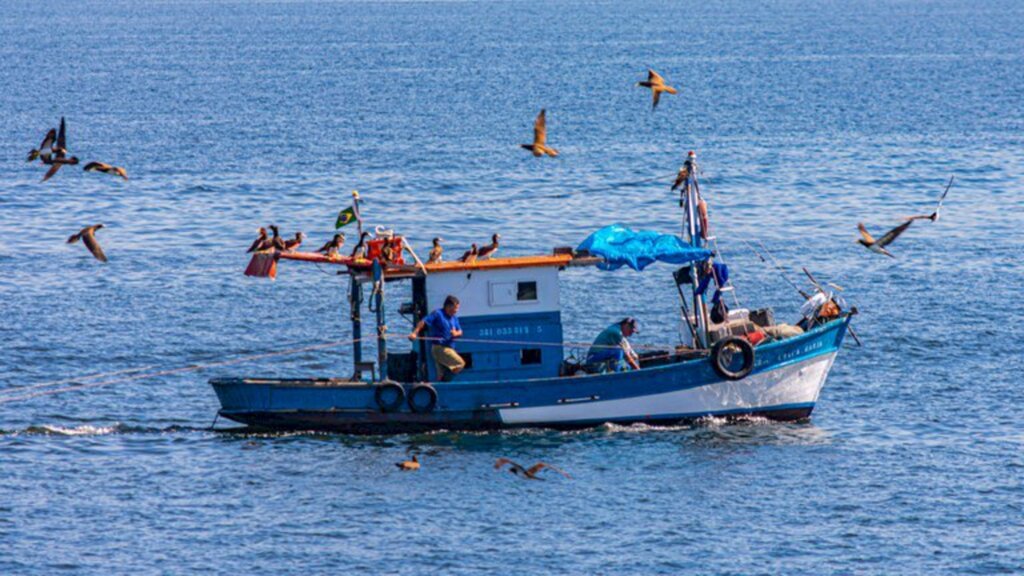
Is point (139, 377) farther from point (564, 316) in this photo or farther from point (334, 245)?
point (564, 316)

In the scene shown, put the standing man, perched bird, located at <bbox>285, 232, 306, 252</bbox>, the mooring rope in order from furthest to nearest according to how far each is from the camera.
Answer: the mooring rope
the standing man
perched bird, located at <bbox>285, 232, 306, 252</bbox>

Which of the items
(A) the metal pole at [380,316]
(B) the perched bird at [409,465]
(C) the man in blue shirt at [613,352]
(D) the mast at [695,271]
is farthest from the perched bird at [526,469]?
(D) the mast at [695,271]

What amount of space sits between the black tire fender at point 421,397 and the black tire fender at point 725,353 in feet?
21.3

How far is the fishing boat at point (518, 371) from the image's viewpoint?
38.2 metres

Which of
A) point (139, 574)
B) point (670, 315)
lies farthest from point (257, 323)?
point (139, 574)

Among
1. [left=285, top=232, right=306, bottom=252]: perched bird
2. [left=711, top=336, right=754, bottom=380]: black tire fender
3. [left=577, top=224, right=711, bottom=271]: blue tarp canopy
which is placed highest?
[left=285, top=232, right=306, bottom=252]: perched bird

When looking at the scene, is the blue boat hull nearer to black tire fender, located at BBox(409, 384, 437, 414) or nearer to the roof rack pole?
black tire fender, located at BBox(409, 384, 437, 414)

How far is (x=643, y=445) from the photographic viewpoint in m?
38.2

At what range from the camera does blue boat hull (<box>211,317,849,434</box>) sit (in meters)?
38.2

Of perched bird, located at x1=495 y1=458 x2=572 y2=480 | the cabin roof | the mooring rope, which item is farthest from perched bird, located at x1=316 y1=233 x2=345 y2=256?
perched bird, located at x1=495 y1=458 x2=572 y2=480

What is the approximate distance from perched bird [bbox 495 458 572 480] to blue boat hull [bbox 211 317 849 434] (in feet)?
6.52

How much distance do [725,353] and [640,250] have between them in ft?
10.1

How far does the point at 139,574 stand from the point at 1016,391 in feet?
76.4

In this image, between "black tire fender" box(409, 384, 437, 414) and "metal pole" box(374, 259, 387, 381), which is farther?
"black tire fender" box(409, 384, 437, 414)
